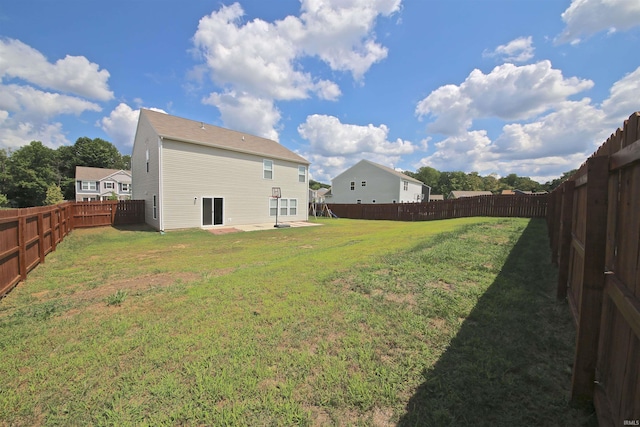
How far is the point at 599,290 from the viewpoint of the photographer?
6.21 feet

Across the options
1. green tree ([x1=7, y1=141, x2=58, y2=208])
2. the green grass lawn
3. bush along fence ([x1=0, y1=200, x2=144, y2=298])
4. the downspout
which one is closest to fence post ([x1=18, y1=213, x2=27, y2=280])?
bush along fence ([x1=0, y1=200, x2=144, y2=298])

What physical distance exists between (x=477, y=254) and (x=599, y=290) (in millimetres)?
4212

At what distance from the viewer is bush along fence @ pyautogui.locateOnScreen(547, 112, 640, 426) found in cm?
149

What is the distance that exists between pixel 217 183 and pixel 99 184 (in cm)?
4276

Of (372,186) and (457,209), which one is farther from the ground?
(372,186)

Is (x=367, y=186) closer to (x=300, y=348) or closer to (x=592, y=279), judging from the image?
(x=300, y=348)

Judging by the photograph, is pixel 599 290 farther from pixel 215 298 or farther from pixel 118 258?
pixel 118 258

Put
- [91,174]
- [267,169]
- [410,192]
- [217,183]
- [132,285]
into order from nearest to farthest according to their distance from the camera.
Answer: [132,285], [217,183], [267,169], [410,192], [91,174]

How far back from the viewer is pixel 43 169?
44.4 m

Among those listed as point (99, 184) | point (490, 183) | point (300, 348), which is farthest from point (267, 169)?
point (490, 183)

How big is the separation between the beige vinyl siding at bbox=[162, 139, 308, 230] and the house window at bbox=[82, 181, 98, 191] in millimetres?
43055

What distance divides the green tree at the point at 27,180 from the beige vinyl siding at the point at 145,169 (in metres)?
38.1

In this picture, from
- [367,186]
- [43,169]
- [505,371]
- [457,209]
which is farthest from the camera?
[43,169]

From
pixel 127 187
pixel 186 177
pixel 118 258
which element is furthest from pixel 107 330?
pixel 127 187
